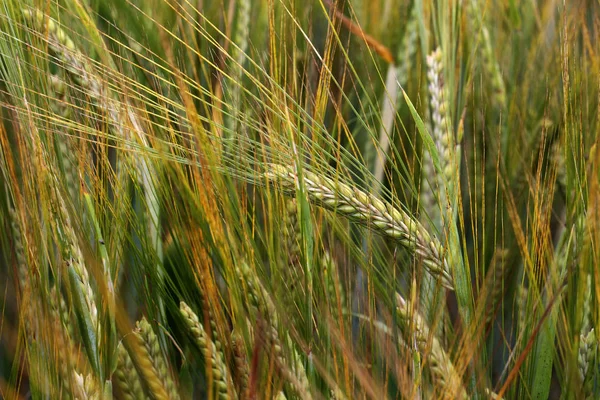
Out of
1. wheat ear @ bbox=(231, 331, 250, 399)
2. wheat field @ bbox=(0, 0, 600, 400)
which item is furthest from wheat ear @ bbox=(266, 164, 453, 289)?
wheat ear @ bbox=(231, 331, 250, 399)

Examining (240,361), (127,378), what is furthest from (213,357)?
(127,378)

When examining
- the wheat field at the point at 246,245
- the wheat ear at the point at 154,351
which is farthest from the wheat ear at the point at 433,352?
the wheat ear at the point at 154,351

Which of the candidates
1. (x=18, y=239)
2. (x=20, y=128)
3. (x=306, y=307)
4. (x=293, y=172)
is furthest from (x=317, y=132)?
(x=18, y=239)

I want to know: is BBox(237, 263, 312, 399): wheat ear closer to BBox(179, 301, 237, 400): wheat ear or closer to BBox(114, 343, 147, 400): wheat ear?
BBox(179, 301, 237, 400): wheat ear

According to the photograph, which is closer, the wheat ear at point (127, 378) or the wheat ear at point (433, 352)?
the wheat ear at point (433, 352)

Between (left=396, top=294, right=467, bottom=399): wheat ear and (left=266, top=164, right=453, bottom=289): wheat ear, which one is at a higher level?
(left=266, top=164, right=453, bottom=289): wheat ear

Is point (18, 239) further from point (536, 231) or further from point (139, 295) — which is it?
point (536, 231)

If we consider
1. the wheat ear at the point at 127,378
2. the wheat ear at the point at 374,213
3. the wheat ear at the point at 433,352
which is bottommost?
the wheat ear at the point at 127,378

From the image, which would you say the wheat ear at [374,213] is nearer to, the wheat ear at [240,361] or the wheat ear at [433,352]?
the wheat ear at [433,352]
